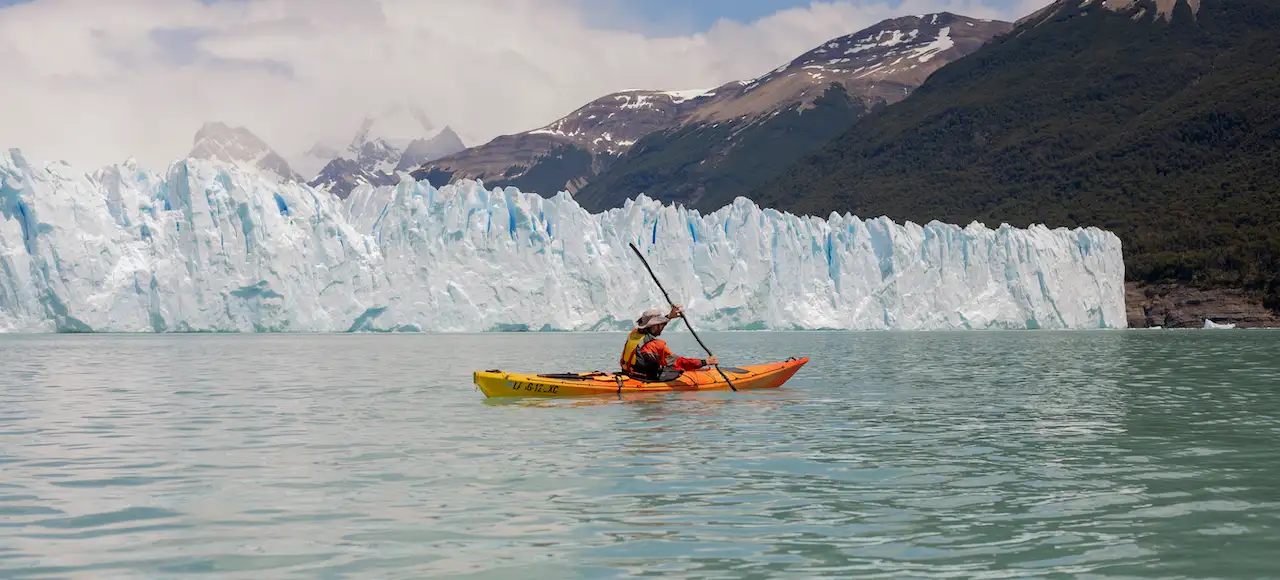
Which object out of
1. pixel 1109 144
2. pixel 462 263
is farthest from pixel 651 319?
pixel 1109 144

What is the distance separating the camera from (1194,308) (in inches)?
2776

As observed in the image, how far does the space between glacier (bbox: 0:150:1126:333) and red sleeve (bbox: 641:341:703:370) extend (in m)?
35.2

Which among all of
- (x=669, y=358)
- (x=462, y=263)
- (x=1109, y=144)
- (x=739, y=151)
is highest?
(x=739, y=151)

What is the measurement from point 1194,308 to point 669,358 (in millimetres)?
60782

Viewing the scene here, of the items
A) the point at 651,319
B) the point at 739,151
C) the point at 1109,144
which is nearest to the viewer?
the point at 651,319

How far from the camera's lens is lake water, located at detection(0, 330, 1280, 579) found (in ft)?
22.2

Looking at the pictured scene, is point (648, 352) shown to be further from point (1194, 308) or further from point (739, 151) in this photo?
point (739, 151)

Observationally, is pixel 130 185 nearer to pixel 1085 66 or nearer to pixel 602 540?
pixel 602 540

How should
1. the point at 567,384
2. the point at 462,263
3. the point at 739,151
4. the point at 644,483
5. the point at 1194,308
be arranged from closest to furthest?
1. the point at 644,483
2. the point at 567,384
3. the point at 462,263
4. the point at 1194,308
5. the point at 739,151

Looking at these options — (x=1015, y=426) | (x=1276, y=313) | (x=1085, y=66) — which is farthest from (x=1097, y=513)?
(x=1085, y=66)

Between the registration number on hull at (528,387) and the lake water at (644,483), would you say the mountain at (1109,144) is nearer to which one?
the registration number on hull at (528,387)

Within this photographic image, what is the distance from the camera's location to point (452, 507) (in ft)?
27.6

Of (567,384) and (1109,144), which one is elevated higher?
(1109,144)

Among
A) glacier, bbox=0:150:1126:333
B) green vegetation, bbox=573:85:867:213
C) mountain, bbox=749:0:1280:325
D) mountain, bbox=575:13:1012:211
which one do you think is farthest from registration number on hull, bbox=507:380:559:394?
green vegetation, bbox=573:85:867:213
